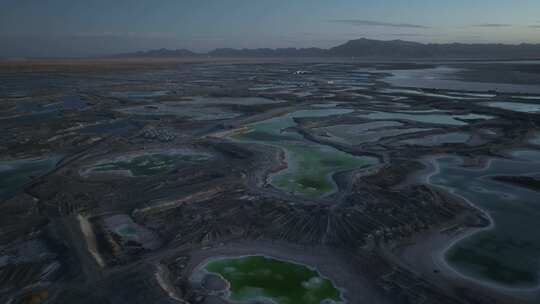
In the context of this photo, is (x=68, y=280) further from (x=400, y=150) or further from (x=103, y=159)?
(x=400, y=150)

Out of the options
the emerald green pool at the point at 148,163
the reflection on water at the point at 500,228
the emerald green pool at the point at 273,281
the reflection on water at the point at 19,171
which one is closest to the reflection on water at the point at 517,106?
the reflection on water at the point at 500,228

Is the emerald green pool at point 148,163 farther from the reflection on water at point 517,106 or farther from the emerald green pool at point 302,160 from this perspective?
the reflection on water at point 517,106

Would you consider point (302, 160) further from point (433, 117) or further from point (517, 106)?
point (517, 106)

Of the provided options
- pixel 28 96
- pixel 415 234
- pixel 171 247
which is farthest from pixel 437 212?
pixel 28 96

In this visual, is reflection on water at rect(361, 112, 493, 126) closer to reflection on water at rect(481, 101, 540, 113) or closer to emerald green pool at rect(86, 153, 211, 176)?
reflection on water at rect(481, 101, 540, 113)

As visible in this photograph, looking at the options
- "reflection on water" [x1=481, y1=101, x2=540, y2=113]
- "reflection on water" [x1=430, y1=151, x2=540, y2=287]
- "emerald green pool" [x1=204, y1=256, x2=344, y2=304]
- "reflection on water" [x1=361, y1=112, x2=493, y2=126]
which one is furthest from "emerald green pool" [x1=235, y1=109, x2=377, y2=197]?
"reflection on water" [x1=481, y1=101, x2=540, y2=113]
